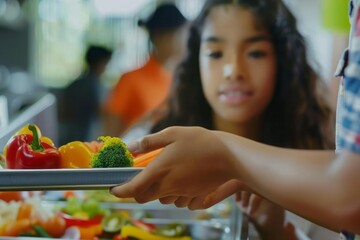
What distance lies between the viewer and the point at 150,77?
10.5ft

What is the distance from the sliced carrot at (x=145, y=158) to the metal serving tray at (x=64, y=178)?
2cm

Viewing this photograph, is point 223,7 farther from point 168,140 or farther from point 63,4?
point 63,4

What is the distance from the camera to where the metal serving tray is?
3.37 feet

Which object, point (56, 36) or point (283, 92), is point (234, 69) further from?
point (56, 36)

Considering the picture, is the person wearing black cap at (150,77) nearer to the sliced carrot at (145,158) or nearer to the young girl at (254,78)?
the young girl at (254,78)

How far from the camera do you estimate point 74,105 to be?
4.56m

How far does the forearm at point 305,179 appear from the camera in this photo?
0.88m

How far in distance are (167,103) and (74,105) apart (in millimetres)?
2484

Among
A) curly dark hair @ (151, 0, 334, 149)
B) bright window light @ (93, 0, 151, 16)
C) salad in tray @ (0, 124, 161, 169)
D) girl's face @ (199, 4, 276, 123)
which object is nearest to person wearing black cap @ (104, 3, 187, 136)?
curly dark hair @ (151, 0, 334, 149)

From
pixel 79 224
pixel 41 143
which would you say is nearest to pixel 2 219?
pixel 79 224

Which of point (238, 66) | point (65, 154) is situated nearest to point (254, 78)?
point (238, 66)

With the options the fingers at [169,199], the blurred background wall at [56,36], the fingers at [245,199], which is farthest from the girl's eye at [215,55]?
the blurred background wall at [56,36]

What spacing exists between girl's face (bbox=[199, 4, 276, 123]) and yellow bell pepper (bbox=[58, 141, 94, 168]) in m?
0.70

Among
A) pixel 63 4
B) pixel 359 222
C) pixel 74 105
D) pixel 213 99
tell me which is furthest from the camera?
pixel 63 4
